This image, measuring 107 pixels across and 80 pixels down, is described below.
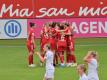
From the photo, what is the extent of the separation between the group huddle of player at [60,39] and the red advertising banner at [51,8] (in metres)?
12.8

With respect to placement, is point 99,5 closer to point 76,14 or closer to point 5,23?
point 76,14

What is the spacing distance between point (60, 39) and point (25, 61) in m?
2.84

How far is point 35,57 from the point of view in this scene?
28.9 metres

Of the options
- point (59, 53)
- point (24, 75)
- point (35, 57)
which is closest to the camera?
point (24, 75)

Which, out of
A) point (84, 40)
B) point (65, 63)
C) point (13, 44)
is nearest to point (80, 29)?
point (84, 40)

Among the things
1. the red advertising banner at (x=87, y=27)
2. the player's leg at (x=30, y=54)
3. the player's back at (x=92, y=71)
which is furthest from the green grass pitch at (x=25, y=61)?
the player's back at (x=92, y=71)

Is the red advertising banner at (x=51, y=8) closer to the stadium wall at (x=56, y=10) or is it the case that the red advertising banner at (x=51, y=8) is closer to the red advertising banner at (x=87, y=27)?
the stadium wall at (x=56, y=10)

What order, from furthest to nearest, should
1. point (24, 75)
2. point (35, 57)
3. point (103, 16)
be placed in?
1. point (103, 16)
2. point (35, 57)
3. point (24, 75)

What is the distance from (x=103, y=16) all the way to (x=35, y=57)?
1019 cm

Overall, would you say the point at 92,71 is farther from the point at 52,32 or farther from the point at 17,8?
the point at 17,8

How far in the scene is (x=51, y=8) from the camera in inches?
1515

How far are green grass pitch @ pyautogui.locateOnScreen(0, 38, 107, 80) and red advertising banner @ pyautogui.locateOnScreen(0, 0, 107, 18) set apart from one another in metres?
2.27

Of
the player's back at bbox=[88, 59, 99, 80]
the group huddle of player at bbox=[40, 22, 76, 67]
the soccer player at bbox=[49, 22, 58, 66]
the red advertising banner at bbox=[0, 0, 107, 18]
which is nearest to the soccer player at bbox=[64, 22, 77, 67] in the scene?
the group huddle of player at bbox=[40, 22, 76, 67]

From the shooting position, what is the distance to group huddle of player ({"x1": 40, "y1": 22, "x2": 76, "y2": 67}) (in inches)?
984
